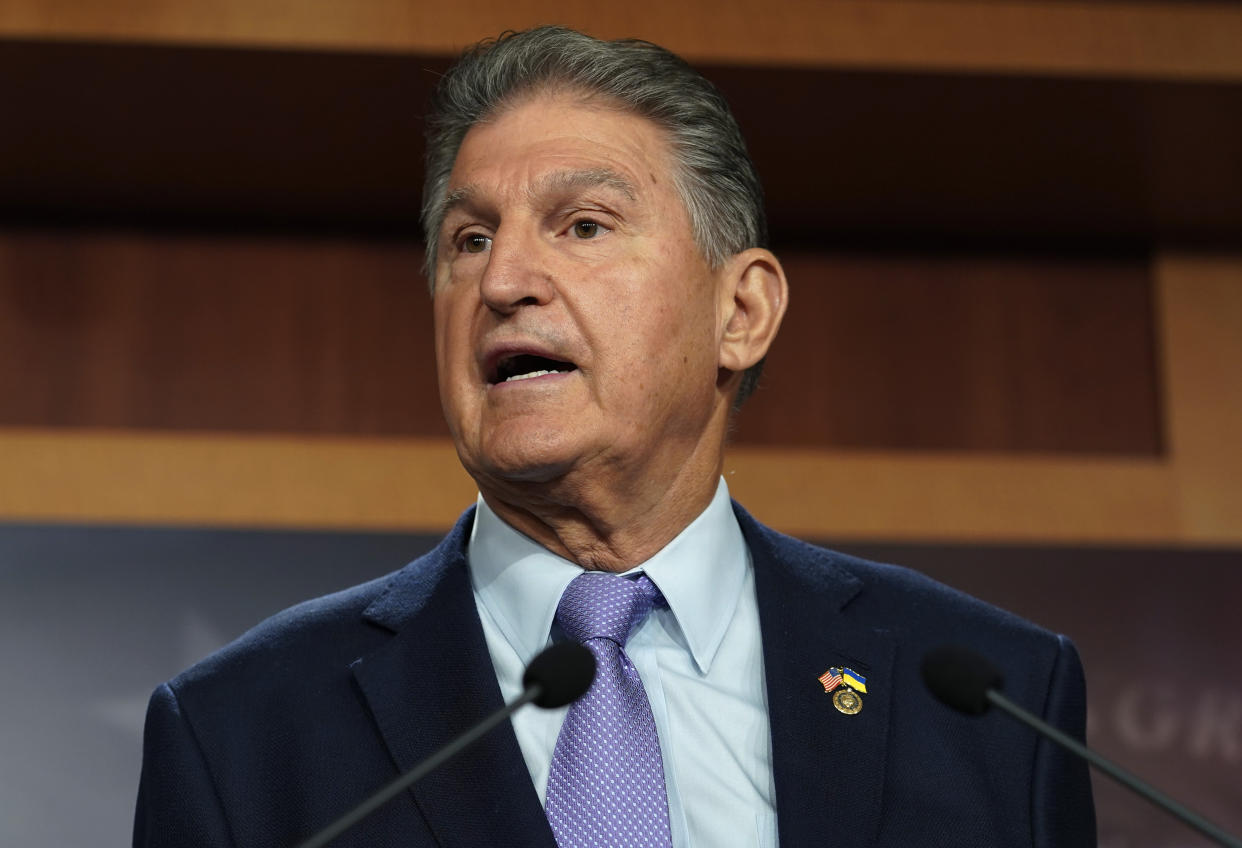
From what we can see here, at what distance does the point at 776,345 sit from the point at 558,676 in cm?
175

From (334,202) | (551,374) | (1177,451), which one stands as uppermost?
(334,202)

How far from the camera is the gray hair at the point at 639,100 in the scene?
5.58 ft

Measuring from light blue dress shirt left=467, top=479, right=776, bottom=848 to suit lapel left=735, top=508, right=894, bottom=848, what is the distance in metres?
0.04

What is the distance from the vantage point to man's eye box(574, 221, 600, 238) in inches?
63.7

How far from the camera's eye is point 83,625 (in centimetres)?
244

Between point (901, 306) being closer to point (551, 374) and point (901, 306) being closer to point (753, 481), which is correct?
point (753, 481)

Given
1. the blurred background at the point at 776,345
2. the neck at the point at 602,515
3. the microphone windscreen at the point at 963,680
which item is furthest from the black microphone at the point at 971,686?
the blurred background at the point at 776,345

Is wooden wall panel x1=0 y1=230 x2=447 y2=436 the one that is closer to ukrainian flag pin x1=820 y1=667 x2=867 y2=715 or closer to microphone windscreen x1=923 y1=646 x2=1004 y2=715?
ukrainian flag pin x1=820 y1=667 x2=867 y2=715

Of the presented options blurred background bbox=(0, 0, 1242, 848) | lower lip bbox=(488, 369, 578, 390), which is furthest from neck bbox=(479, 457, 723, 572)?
blurred background bbox=(0, 0, 1242, 848)

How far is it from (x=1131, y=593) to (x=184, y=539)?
1.55 metres

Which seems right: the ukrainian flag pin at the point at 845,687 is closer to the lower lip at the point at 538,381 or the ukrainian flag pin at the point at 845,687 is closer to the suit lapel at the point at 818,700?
the suit lapel at the point at 818,700

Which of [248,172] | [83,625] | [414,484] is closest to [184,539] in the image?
[83,625]

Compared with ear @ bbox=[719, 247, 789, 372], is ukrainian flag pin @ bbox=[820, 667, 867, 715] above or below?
below

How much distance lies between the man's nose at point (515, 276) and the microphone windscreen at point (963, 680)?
0.57 meters
